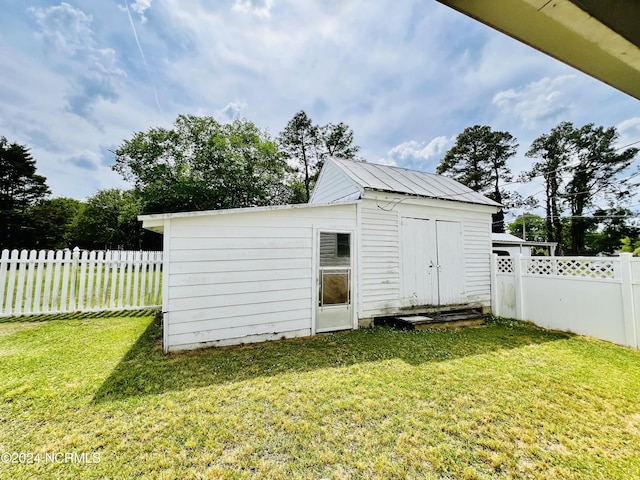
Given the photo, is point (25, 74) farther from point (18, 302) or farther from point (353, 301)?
point (353, 301)

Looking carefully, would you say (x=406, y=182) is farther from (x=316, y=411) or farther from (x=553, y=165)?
(x=553, y=165)

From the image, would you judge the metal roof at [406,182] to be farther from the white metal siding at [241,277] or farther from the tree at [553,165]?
the tree at [553,165]

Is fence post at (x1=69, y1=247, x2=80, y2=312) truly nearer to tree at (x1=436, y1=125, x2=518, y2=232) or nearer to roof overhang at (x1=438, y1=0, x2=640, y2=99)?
roof overhang at (x1=438, y1=0, x2=640, y2=99)

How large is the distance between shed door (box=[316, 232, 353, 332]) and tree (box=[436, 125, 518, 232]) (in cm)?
2194

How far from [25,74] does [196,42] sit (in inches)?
167

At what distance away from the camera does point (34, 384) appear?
9.84ft

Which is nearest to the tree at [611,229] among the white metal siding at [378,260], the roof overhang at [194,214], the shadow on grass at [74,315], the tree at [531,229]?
the tree at [531,229]

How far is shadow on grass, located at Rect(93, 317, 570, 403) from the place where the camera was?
3209 mm

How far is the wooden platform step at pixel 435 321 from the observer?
5.42 meters

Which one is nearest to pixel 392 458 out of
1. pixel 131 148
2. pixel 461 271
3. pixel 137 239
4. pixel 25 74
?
pixel 461 271

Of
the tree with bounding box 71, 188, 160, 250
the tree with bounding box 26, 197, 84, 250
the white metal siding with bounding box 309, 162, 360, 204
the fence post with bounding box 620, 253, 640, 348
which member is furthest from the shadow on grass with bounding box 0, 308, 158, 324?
the tree with bounding box 26, 197, 84, 250

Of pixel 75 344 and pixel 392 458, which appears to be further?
pixel 75 344

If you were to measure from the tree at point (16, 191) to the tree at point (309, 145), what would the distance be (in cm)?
2199

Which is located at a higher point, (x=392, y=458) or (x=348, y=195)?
(x=348, y=195)
